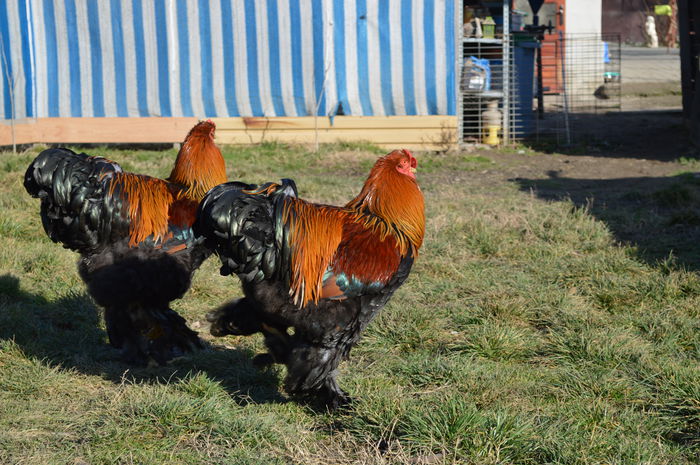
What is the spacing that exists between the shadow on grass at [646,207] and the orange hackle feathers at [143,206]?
398 cm

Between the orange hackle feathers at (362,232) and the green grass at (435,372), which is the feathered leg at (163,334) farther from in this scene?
the orange hackle feathers at (362,232)

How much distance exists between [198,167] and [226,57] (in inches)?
296

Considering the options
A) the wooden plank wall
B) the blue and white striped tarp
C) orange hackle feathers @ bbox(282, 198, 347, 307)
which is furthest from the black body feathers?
the blue and white striped tarp

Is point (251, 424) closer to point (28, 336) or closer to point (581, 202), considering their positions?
point (28, 336)

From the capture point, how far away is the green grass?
3381mm

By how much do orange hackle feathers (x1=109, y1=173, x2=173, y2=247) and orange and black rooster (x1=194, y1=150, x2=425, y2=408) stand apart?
843mm

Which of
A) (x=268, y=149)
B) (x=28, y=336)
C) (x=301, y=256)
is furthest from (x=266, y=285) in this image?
(x=268, y=149)

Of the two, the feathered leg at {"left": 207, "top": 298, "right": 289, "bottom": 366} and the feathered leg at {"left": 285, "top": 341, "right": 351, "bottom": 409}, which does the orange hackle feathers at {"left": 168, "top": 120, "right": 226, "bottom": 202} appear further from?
the feathered leg at {"left": 285, "top": 341, "right": 351, "bottom": 409}

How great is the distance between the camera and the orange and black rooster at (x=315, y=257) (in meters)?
3.44

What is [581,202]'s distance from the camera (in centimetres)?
839

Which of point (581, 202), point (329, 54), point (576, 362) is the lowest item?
point (576, 362)

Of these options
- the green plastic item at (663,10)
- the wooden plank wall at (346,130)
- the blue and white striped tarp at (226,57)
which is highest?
the green plastic item at (663,10)

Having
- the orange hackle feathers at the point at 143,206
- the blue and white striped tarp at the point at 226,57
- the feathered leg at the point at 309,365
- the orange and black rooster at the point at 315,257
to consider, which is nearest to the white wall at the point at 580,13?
the blue and white striped tarp at the point at 226,57

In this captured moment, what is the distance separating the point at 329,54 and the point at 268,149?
175 cm
